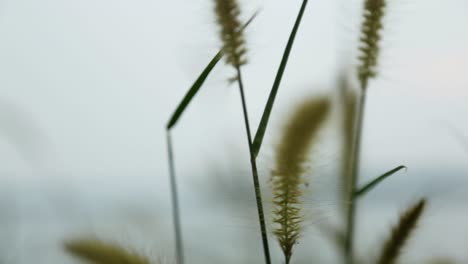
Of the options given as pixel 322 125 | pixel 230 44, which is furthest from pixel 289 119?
pixel 230 44

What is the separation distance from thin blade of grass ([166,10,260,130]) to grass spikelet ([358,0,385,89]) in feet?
0.65

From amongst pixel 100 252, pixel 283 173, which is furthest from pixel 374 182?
pixel 100 252

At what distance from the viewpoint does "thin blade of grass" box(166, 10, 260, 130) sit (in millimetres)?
994

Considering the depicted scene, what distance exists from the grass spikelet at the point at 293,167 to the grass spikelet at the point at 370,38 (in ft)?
1.06

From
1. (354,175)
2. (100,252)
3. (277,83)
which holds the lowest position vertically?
(354,175)

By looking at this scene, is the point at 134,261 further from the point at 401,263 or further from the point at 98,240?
the point at 401,263

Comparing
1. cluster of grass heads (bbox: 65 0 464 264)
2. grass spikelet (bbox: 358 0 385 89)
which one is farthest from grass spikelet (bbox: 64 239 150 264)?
grass spikelet (bbox: 358 0 385 89)

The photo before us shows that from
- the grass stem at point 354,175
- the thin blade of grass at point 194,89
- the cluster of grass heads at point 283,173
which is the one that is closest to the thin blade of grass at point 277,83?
the cluster of grass heads at point 283,173

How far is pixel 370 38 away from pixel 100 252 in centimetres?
55

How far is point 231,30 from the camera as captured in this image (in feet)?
3.20

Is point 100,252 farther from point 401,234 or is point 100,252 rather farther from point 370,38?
point 370,38

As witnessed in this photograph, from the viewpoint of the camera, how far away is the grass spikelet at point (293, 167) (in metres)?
0.82

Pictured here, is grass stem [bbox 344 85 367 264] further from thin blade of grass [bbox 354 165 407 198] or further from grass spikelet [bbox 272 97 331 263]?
grass spikelet [bbox 272 97 331 263]

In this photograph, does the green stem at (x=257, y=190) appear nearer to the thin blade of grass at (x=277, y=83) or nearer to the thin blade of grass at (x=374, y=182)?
the thin blade of grass at (x=277, y=83)
